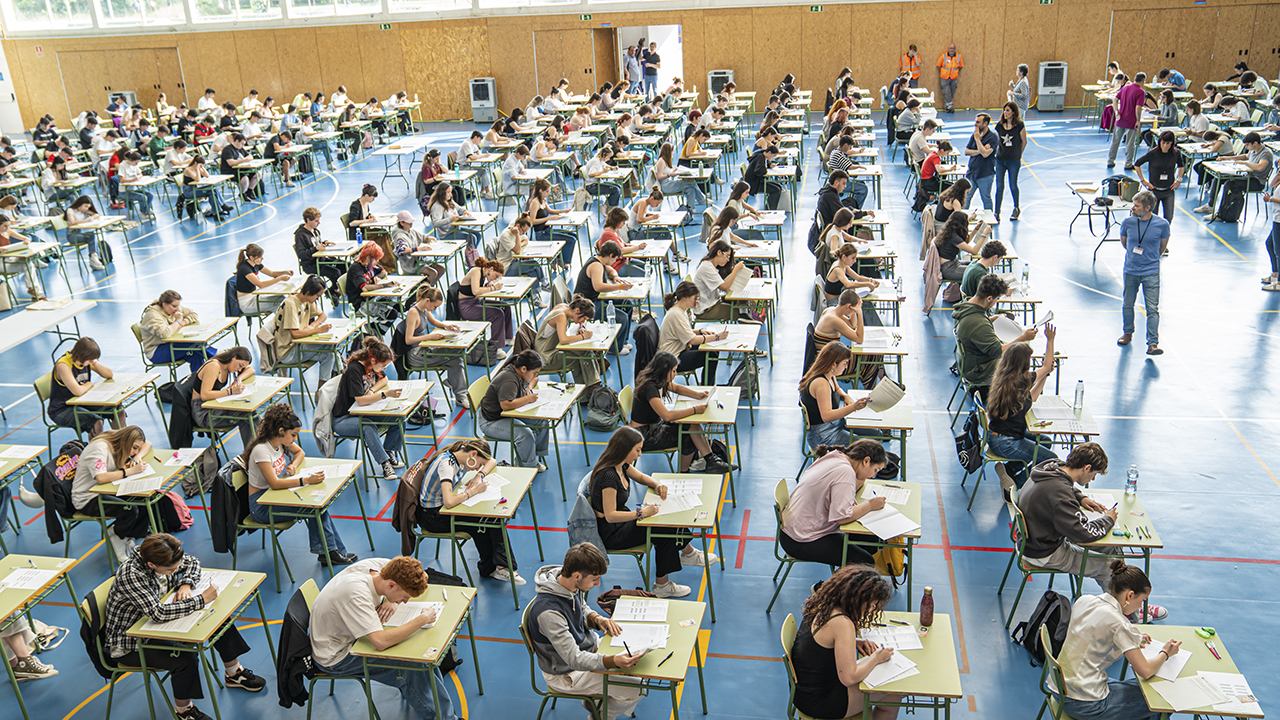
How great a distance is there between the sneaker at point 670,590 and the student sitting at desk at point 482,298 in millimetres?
4787

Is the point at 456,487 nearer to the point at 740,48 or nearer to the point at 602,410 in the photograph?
the point at 602,410

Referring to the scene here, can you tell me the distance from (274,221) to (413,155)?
721cm

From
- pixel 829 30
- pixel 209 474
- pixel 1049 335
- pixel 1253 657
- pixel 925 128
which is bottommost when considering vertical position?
pixel 1253 657

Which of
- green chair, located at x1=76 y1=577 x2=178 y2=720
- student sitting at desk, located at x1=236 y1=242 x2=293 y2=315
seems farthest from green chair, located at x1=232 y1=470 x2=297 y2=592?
student sitting at desk, located at x1=236 y1=242 x2=293 y2=315

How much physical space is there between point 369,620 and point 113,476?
3.18 m

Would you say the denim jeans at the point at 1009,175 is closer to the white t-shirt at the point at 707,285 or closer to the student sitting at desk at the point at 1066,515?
the white t-shirt at the point at 707,285

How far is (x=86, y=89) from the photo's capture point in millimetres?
34406

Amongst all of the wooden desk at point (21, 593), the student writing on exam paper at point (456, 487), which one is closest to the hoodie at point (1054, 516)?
the student writing on exam paper at point (456, 487)

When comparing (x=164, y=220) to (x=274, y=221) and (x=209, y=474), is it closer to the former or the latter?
(x=274, y=221)

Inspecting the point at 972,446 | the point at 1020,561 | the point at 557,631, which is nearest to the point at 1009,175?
the point at 972,446

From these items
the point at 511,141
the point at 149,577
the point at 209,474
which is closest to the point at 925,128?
the point at 511,141

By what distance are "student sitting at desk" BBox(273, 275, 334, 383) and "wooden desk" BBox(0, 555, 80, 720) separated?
391 centimetres

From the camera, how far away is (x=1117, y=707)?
497 cm

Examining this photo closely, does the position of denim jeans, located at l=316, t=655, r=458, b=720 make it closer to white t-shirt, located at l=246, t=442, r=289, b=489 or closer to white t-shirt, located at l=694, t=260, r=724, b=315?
white t-shirt, located at l=246, t=442, r=289, b=489
